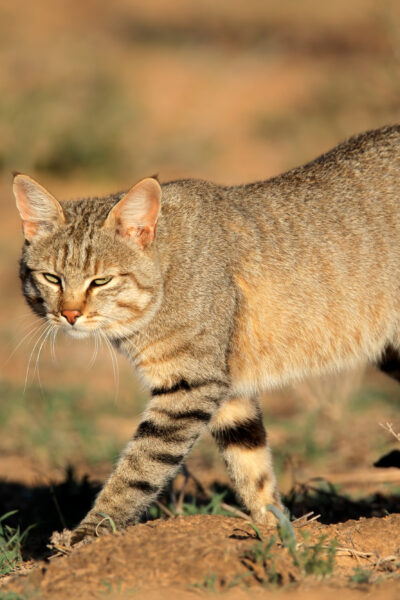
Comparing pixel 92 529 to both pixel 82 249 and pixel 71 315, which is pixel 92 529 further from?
pixel 82 249

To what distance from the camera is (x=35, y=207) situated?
4.77 meters

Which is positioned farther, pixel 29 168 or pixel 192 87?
pixel 192 87

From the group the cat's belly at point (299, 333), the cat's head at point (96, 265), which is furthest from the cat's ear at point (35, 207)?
the cat's belly at point (299, 333)

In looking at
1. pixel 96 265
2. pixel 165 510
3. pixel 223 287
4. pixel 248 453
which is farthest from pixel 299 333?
pixel 165 510

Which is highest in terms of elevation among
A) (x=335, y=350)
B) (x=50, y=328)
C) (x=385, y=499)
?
(x=50, y=328)

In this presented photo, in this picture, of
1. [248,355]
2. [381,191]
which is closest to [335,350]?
[248,355]

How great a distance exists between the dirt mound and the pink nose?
3.74 ft

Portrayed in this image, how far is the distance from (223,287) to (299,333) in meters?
0.60

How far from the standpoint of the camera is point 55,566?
3.70m

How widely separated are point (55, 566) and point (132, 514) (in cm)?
77

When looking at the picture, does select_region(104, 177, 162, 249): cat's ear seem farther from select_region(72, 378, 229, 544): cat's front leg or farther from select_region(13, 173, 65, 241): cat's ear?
select_region(72, 378, 229, 544): cat's front leg

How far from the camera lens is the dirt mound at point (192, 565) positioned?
11.4 feet

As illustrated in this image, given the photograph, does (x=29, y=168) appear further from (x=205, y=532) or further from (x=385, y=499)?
(x=205, y=532)

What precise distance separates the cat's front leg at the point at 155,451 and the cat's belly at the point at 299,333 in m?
0.44
